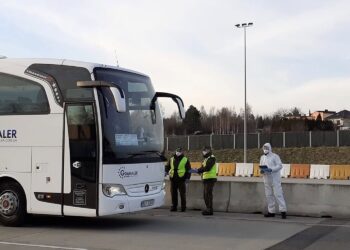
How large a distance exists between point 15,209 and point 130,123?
3020mm

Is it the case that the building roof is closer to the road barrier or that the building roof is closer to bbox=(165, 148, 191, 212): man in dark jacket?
the road barrier

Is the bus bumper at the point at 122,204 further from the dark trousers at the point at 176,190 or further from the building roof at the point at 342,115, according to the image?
the building roof at the point at 342,115

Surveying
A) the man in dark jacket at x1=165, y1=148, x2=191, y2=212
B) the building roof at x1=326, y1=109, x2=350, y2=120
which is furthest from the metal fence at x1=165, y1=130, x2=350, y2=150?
the building roof at x1=326, y1=109, x2=350, y2=120

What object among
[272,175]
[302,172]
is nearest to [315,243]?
[272,175]

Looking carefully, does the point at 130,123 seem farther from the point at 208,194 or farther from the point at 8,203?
the point at 208,194

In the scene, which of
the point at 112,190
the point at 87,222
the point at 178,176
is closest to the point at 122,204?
the point at 112,190

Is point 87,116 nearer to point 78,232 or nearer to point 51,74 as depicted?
point 51,74

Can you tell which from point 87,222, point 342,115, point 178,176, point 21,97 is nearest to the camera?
point 21,97

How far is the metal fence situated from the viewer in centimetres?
6094

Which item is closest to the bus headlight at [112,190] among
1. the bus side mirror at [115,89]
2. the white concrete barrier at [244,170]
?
the bus side mirror at [115,89]

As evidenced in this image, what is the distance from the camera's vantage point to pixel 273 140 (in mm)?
63344

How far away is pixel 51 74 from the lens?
36.6 feet

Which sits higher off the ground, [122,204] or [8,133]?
[8,133]

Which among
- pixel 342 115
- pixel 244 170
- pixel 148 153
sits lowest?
pixel 244 170
